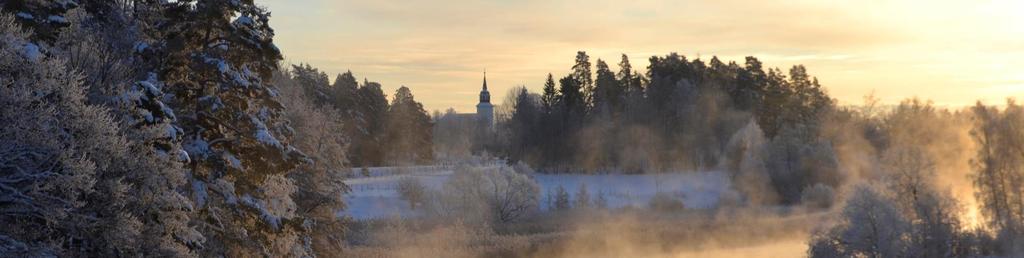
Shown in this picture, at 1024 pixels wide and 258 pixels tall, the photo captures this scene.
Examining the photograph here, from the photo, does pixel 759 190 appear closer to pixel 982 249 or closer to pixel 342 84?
pixel 982 249

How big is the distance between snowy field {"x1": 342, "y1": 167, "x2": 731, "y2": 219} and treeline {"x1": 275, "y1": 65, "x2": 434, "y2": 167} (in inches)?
392

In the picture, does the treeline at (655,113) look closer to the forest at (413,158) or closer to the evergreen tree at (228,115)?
the forest at (413,158)

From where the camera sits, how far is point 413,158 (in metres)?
82.8

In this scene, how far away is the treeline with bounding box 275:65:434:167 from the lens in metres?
72.5

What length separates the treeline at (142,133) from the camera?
36.6ft

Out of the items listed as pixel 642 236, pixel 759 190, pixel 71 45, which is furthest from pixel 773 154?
pixel 71 45

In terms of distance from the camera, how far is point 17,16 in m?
13.5

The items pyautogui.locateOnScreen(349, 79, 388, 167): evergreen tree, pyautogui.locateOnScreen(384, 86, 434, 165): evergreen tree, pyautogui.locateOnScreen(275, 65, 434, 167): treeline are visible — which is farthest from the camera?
pyautogui.locateOnScreen(384, 86, 434, 165): evergreen tree

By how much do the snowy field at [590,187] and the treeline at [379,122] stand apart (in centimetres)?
995

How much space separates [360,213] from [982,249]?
96.7 ft

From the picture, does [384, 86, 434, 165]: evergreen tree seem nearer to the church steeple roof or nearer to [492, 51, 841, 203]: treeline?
[492, 51, 841, 203]: treeline

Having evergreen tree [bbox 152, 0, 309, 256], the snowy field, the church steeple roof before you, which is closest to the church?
the church steeple roof

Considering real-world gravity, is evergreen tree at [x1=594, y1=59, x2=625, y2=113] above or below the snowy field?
above

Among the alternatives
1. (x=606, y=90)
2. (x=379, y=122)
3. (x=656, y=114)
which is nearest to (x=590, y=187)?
(x=656, y=114)
